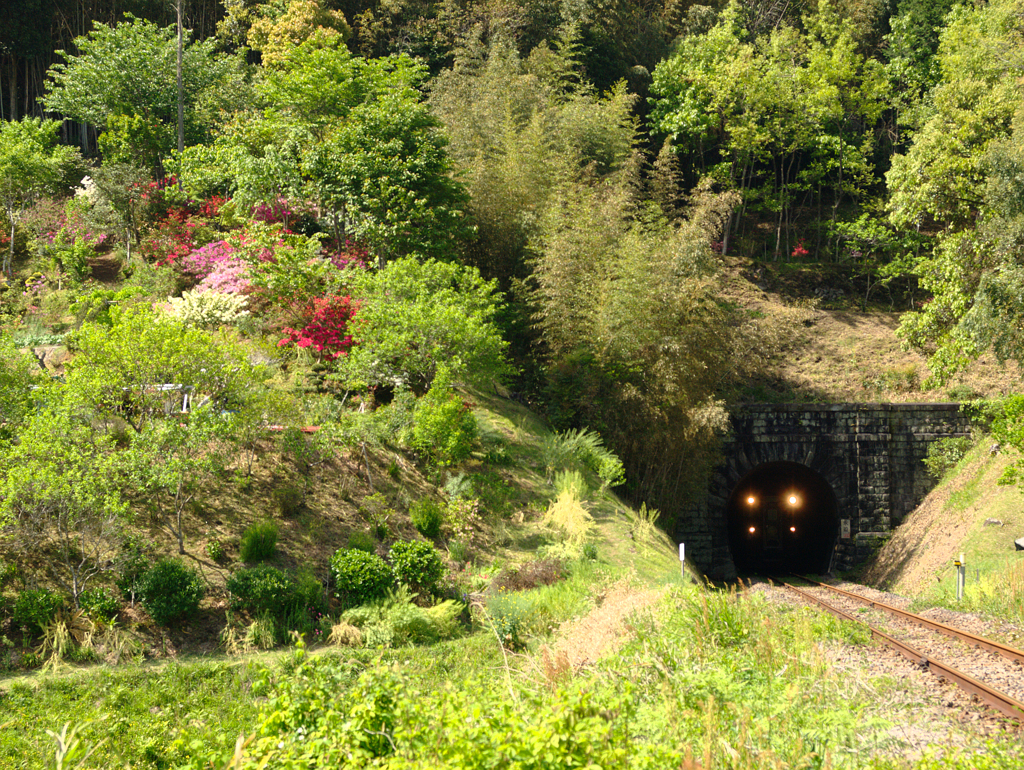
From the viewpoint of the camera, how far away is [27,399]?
11133 mm

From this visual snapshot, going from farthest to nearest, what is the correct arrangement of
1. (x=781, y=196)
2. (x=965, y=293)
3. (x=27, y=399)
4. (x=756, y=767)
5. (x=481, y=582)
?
(x=781, y=196)
(x=965, y=293)
(x=481, y=582)
(x=27, y=399)
(x=756, y=767)

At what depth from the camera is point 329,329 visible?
54.5ft

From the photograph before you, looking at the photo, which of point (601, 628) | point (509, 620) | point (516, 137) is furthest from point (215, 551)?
point (516, 137)

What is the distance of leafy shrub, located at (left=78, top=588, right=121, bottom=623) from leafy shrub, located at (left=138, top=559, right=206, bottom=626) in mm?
349

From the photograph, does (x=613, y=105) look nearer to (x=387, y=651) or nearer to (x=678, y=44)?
(x=678, y=44)

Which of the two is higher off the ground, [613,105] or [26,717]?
[613,105]

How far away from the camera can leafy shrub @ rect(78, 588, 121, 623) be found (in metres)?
9.54

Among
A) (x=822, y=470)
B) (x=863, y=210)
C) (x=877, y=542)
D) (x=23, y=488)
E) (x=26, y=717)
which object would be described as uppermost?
(x=863, y=210)

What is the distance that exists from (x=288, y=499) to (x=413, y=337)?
4160 mm

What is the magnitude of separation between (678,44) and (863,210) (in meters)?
11.7

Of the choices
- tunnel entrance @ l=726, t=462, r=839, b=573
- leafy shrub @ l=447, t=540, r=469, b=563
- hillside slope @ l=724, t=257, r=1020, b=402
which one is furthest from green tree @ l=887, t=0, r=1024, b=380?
leafy shrub @ l=447, t=540, r=469, b=563

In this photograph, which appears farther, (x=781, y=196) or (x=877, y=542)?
(x=781, y=196)

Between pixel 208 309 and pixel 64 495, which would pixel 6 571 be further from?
pixel 208 309

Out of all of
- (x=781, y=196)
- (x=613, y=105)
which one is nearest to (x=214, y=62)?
(x=613, y=105)
